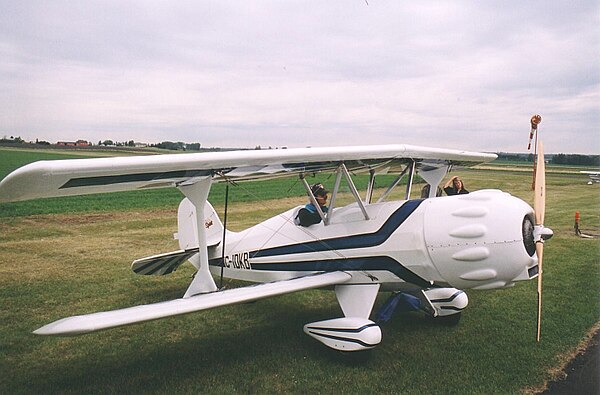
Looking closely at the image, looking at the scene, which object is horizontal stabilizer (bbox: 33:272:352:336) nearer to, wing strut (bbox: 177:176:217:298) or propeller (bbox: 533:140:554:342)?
wing strut (bbox: 177:176:217:298)

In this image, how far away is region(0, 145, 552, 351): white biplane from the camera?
151 inches

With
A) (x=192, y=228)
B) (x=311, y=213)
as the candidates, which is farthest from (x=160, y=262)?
(x=311, y=213)

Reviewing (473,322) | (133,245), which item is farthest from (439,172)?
(133,245)

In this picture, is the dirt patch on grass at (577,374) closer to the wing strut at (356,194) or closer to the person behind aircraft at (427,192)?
the wing strut at (356,194)

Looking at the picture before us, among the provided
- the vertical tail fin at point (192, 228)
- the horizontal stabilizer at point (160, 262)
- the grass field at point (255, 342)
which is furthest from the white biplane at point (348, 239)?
the horizontal stabilizer at point (160, 262)

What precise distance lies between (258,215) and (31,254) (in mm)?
7130

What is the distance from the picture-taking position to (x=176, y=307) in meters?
4.11

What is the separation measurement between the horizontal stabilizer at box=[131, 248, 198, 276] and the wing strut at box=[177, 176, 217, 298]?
2108 millimetres

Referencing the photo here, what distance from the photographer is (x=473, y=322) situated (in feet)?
19.5

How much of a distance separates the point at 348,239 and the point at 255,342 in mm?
1560

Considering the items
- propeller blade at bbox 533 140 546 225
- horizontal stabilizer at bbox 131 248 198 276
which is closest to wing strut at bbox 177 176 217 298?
horizontal stabilizer at bbox 131 248 198 276

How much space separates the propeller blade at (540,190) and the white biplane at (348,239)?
19mm

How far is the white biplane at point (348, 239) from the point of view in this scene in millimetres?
3834

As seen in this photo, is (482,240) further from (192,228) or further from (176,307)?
(192,228)
